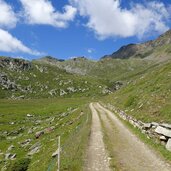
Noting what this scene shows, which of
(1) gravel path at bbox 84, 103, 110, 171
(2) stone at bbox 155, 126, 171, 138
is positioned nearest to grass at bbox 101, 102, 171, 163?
(2) stone at bbox 155, 126, 171, 138

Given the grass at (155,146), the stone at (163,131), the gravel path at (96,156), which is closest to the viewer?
the gravel path at (96,156)

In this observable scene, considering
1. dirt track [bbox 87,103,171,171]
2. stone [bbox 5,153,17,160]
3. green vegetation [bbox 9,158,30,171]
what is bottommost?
stone [bbox 5,153,17,160]

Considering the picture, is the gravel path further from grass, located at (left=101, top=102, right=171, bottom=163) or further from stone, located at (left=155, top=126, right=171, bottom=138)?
stone, located at (left=155, top=126, right=171, bottom=138)

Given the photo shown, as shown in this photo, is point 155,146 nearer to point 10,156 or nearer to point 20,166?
point 20,166

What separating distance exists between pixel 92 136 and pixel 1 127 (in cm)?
7176

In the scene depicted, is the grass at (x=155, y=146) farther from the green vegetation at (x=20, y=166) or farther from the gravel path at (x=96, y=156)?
the green vegetation at (x=20, y=166)

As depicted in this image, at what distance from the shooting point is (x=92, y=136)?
37.0 metres

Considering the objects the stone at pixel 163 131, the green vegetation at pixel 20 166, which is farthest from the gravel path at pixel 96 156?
the green vegetation at pixel 20 166

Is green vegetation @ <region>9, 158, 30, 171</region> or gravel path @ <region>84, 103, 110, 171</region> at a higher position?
gravel path @ <region>84, 103, 110, 171</region>

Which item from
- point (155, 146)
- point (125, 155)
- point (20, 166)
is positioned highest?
point (155, 146)

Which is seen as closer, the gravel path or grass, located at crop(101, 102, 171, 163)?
the gravel path

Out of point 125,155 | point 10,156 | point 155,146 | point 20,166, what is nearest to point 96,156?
point 125,155

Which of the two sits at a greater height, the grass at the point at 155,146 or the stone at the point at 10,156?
the grass at the point at 155,146

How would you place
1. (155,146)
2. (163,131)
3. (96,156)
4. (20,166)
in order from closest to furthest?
(96,156)
(155,146)
(163,131)
(20,166)
